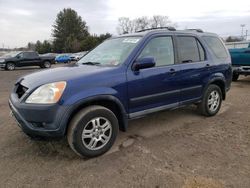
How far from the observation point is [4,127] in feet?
16.7

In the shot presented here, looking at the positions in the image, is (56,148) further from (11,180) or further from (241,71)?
(241,71)

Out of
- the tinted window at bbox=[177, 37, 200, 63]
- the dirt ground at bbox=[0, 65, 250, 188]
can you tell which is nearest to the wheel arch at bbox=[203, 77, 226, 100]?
the tinted window at bbox=[177, 37, 200, 63]

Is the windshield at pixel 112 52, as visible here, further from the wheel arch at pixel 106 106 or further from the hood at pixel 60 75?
the wheel arch at pixel 106 106

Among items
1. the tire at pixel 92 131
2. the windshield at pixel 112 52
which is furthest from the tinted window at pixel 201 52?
the tire at pixel 92 131

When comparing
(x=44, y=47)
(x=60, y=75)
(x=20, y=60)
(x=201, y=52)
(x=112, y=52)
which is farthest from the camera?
(x=44, y=47)

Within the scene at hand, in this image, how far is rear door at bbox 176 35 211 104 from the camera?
4.81 meters

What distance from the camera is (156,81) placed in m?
4.28

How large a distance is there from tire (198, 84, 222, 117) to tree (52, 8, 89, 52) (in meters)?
62.3

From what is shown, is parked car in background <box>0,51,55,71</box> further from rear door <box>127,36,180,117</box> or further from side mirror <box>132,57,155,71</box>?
side mirror <box>132,57,155,71</box>

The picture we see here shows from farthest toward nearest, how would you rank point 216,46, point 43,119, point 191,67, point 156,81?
point 216,46 → point 191,67 → point 156,81 → point 43,119

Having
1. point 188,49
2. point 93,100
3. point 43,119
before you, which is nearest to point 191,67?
point 188,49

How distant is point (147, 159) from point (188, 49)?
7.83ft

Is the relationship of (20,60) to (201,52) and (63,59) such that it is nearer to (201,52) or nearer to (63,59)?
(63,59)

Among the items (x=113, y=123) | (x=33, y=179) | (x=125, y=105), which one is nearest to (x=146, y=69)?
(x=125, y=105)
